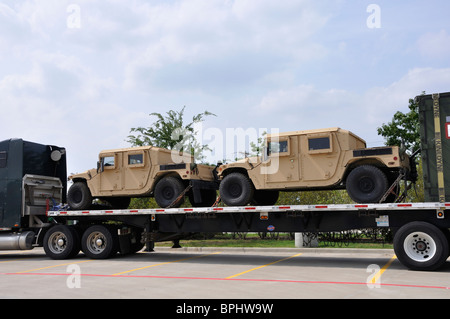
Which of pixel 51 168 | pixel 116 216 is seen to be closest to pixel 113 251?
pixel 116 216

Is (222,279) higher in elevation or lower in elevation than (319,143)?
lower

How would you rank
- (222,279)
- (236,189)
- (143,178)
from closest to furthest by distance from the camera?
(222,279)
(236,189)
(143,178)

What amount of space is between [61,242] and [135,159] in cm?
361

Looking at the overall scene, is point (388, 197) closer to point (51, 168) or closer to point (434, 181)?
point (434, 181)

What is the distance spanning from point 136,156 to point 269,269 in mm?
5468

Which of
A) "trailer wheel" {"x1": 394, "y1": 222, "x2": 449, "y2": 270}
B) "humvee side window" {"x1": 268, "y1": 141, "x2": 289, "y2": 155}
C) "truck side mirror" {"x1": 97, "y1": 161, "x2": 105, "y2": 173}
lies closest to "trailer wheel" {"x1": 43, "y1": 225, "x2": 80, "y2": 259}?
"truck side mirror" {"x1": 97, "y1": 161, "x2": 105, "y2": 173}

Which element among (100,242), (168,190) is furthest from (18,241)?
(168,190)

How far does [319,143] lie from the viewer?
11312mm

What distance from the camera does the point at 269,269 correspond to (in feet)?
35.8

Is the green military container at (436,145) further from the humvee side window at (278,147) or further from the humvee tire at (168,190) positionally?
the humvee tire at (168,190)

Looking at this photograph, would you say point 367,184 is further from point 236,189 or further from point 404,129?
point 404,129

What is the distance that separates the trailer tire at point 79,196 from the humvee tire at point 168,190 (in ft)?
8.69
